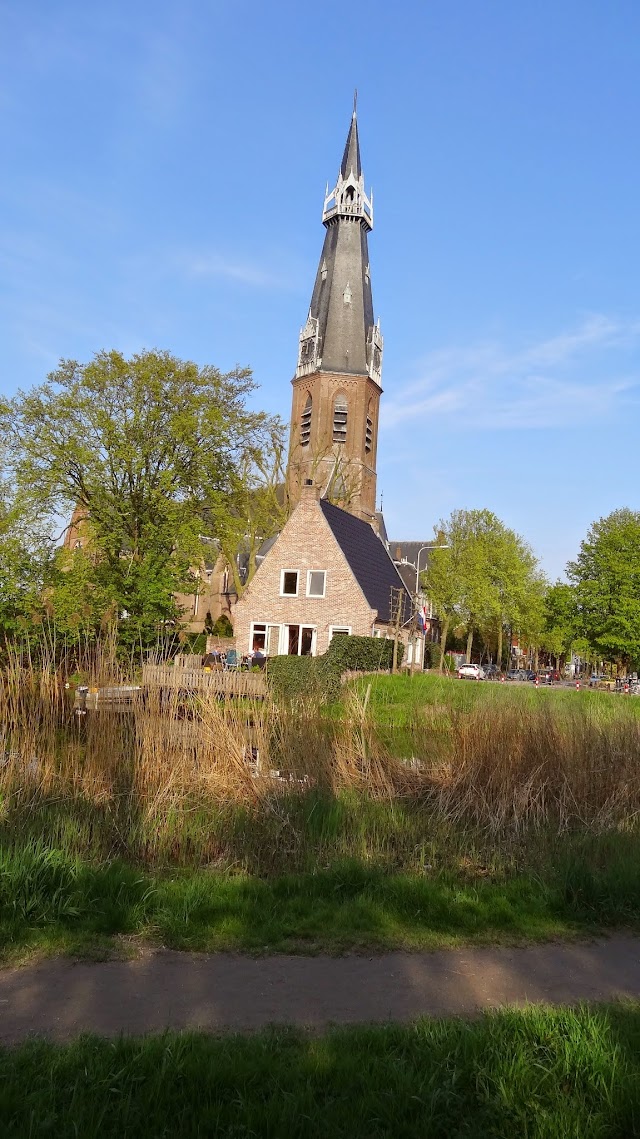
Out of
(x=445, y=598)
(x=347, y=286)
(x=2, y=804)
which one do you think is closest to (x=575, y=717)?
(x=2, y=804)

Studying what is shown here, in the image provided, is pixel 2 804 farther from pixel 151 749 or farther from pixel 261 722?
pixel 261 722

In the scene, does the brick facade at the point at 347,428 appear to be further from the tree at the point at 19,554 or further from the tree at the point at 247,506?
the tree at the point at 19,554

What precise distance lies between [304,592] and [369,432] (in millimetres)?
34217

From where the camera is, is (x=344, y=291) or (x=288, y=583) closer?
(x=288, y=583)

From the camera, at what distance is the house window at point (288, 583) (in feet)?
116

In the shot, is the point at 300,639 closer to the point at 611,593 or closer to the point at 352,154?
the point at 611,593

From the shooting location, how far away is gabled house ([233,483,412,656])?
3412cm

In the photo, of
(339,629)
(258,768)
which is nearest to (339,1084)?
(258,768)

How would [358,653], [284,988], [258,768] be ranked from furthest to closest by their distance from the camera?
[358,653], [258,768], [284,988]

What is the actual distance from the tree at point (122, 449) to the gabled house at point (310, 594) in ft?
14.7

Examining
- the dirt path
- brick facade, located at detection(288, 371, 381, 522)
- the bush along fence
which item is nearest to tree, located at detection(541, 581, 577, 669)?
brick facade, located at detection(288, 371, 381, 522)

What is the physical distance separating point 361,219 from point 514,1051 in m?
67.9

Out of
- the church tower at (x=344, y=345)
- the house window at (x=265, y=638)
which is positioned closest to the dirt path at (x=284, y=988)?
the house window at (x=265, y=638)

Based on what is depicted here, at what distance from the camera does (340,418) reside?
65250 mm
